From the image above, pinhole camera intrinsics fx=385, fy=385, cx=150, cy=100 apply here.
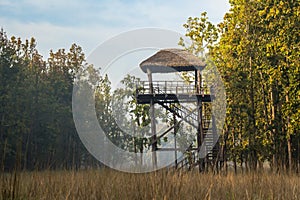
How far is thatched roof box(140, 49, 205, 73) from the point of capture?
760 inches

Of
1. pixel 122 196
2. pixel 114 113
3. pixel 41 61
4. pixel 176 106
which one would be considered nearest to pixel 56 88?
pixel 41 61

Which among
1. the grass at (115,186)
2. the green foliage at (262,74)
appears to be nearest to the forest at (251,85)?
the green foliage at (262,74)

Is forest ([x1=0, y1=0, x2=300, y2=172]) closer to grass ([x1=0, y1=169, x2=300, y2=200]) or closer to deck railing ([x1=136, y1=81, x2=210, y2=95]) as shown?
deck railing ([x1=136, y1=81, x2=210, y2=95])

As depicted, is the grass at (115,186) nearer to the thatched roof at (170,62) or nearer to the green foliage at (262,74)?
the green foliage at (262,74)

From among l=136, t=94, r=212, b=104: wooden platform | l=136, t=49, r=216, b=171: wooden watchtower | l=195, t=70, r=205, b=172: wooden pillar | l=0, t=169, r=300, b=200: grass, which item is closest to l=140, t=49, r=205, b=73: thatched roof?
l=136, t=49, r=216, b=171: wooden watchtower

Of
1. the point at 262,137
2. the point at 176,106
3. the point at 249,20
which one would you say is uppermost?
the point at 249,20

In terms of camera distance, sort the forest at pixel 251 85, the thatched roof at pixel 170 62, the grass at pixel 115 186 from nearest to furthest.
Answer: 1. the grass at pixel 115 186
2. the forest at pixel 251 85
3. the thatched roof at pixel 170 62

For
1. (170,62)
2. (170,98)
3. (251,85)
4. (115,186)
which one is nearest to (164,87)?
(170,98)

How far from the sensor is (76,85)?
33625 millimetres

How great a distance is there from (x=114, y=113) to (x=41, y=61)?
13151 mm

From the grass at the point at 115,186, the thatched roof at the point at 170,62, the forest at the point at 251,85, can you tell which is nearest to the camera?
the grass at the point at 115,186

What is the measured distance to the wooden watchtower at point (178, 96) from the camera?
17.8 metres

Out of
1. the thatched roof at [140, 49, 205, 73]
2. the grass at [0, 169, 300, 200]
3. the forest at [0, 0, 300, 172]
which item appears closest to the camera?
the grass at [0, 169, 300, 200]

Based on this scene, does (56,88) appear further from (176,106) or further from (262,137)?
(262,137)
